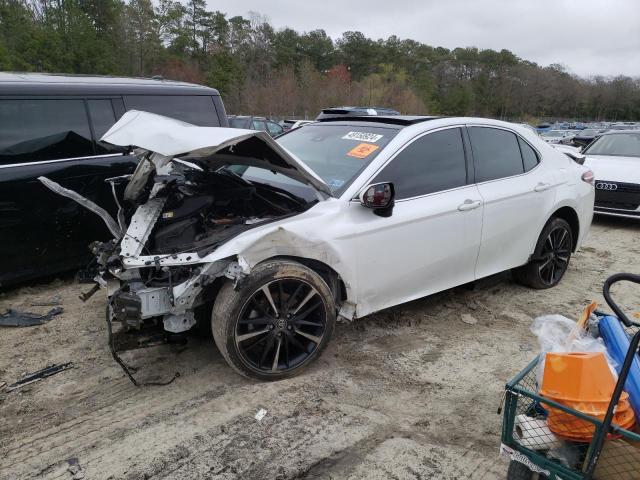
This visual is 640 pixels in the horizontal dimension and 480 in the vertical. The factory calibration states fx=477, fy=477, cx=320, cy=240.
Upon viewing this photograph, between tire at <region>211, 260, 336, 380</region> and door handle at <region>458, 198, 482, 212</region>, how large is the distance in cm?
136

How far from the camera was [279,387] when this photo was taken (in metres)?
3.13

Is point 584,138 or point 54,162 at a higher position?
point 584,138

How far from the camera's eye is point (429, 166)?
12.4 ft

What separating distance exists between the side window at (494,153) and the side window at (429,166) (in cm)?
19

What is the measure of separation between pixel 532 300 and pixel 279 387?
2899 millimetres

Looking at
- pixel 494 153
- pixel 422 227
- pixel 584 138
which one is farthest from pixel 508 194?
pixel 584 138

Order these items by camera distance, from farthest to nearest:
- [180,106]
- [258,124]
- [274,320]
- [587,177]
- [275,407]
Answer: [258,124] < [180,106] < [587,177] < [274,320] < [275,407]

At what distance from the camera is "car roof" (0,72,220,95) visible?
4.40m

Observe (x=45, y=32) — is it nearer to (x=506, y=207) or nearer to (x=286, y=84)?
(x=286, y=84)

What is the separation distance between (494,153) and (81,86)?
4.04 meters

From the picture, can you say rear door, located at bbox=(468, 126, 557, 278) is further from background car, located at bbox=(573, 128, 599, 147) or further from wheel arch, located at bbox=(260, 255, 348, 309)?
background car, located at bbox=(573, 128, 599, 147)

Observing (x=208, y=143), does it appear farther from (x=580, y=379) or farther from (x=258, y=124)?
(x=258, y=124)

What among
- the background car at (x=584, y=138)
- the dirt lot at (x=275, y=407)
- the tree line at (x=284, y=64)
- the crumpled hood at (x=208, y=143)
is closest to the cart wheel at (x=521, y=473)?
the dirt lot at (x=275, y=407)

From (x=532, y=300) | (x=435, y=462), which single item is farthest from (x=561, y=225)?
(x=435, y=462)
